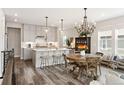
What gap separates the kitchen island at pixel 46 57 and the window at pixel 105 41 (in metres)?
2.75

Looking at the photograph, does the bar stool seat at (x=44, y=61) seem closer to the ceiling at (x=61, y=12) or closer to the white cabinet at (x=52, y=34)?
the ceiling at (x=61, y=12)

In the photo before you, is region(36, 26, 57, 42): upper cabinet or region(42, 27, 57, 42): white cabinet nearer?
region(36, 26, 57, 42): upper cabinet

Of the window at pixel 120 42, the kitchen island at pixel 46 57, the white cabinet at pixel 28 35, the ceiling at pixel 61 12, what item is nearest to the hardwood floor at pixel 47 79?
the kitchen island at pixel 46 57

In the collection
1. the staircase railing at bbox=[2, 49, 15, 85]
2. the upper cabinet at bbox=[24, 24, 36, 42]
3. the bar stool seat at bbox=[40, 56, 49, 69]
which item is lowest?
the bar stool seat at bbox=[40, 56, 49, 69]

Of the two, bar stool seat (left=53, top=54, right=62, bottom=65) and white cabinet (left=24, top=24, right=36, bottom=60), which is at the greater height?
white cabinet (left=24, top=24, right=36, bottom=60)

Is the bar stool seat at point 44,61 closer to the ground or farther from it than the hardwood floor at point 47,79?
farther from it

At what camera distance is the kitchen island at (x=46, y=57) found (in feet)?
20.2

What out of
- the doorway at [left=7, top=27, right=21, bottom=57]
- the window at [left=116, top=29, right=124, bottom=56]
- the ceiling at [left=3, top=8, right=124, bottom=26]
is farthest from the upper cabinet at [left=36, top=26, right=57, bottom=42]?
the window at [left=116, top=29, right=124, bottom=56]

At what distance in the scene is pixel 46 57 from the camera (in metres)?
6.25

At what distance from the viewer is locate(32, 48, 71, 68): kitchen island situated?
6.16 m

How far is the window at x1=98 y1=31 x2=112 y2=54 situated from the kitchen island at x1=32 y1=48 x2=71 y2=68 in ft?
9.01

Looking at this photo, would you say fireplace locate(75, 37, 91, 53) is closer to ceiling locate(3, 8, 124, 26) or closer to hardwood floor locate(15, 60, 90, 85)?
ceiling locate(3, 8, 124, 26)
